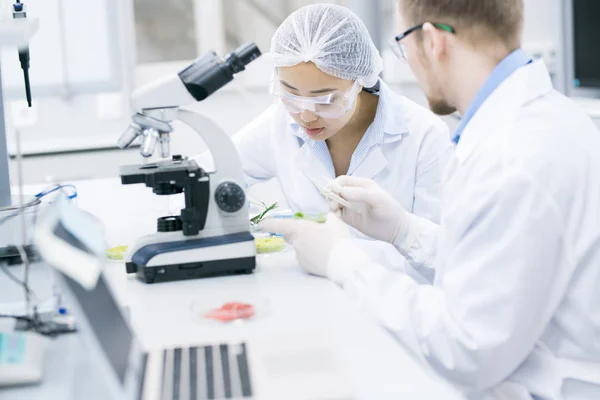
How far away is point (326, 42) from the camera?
78.9 inches

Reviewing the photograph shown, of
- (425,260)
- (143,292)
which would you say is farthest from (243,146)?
(143,292)

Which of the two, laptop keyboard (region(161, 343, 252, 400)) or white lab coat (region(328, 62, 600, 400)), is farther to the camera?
white lab coat (region(328, 62, 600, 400))

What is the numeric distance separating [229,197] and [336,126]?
59 cm

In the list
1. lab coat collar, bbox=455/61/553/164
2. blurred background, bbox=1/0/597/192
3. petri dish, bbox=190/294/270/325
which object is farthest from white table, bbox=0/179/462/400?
blurred background, bbox=1/0/597/192

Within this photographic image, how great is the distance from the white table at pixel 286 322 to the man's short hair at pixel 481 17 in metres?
0.53

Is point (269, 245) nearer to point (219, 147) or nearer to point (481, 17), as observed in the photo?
point (219, 147)

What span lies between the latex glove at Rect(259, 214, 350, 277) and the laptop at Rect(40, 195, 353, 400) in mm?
380

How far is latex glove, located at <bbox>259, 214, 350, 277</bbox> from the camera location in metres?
1.55

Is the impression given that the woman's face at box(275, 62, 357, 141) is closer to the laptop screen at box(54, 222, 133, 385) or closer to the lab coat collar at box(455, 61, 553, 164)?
the lab coat collar at box(455, 61, 553, 164)

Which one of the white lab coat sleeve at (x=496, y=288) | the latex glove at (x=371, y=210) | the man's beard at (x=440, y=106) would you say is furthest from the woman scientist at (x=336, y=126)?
the white lab coat sleeve at (x=496, y=288)

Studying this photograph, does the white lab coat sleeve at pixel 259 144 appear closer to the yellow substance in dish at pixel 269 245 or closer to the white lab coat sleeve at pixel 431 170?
the white lab coat sleeve at pixel 431 170

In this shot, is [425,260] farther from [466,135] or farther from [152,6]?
[152,6]

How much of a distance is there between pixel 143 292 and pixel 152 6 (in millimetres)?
2939

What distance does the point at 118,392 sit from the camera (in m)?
0.85
